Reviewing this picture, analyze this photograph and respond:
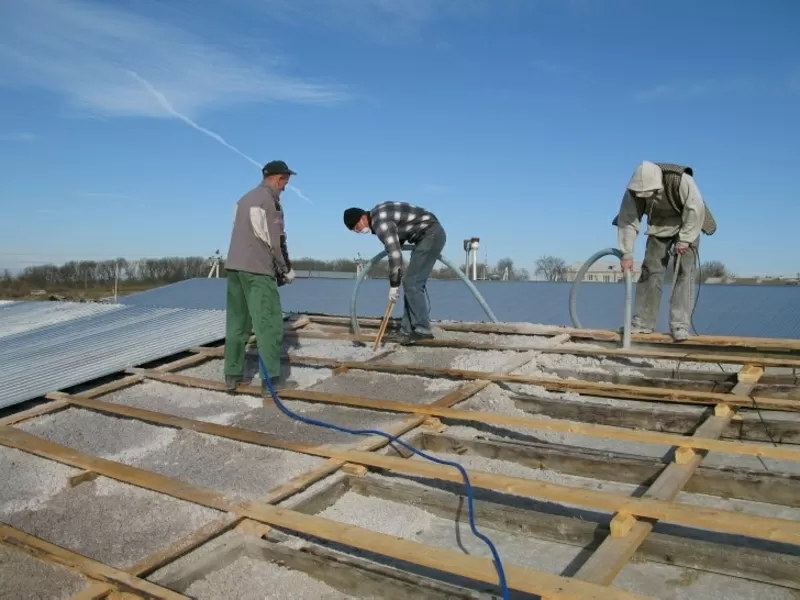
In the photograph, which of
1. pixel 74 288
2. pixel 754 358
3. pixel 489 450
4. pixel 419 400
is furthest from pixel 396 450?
pixel 74 288

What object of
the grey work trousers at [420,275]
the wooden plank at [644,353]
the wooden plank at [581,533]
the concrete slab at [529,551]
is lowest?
the concrete slab at [529,551]

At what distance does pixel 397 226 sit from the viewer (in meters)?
5.56

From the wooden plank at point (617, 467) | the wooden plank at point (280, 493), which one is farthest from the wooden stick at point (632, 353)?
the wooden plank at point (617, 467)

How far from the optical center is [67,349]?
20.9 feet

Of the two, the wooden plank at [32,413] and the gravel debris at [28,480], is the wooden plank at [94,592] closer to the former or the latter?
the gravel debris at [28,480]

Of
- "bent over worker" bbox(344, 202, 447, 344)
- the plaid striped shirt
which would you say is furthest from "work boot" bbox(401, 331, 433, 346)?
the plaid striped shirt

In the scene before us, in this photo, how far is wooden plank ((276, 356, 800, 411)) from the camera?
3.71 metres

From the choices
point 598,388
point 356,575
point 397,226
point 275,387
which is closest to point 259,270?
point 275,387

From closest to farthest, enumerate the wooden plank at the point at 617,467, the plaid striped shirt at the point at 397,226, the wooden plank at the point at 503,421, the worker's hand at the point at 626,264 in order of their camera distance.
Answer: the wooden plank at the point at 617,467, the wooden plank at the point at 503,421, the worker's hand at the point at 626,264, the plaid striped shirt at the point at 397,226

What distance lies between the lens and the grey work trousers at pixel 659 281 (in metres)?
5.23

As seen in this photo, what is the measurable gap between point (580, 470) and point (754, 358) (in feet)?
7.08

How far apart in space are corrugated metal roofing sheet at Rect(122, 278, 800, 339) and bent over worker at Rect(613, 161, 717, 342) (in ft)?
5.69

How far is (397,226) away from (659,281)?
2.23 m

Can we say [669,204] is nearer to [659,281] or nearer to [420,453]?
[659,281]
